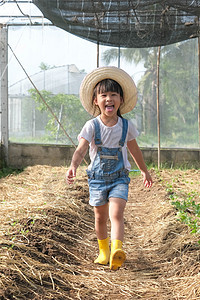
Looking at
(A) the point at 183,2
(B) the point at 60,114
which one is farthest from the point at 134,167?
(A) the point at 183,2

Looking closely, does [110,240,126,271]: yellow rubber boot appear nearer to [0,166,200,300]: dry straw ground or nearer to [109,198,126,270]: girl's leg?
[109,198,126,270]: girl's leg

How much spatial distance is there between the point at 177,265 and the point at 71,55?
22.0 feet

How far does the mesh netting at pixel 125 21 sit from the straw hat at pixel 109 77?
2.70 meters

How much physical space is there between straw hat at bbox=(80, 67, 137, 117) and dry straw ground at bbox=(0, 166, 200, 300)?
3.77ft

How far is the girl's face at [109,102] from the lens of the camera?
3.04 meters

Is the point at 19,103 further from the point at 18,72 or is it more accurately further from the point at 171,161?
the point at 171,161

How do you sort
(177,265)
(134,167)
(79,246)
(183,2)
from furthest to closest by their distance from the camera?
(134,167) → (183,2) → (79,246) → (177,265)

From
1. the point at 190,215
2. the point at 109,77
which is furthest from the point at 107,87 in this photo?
the point at 190,215

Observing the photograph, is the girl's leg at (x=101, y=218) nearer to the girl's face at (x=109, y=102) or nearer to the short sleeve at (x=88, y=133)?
the short sleeve at (x=88, y=133)

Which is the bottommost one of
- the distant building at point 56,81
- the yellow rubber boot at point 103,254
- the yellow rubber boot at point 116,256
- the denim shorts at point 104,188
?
the yellow rubber boot at point 103,254

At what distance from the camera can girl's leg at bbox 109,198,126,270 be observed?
2.65 metres

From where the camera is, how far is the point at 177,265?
2.96 meters

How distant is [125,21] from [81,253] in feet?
14.3

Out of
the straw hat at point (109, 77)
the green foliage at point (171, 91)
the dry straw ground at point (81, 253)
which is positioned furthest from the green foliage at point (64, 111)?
the straw hat at point (109, 77)
